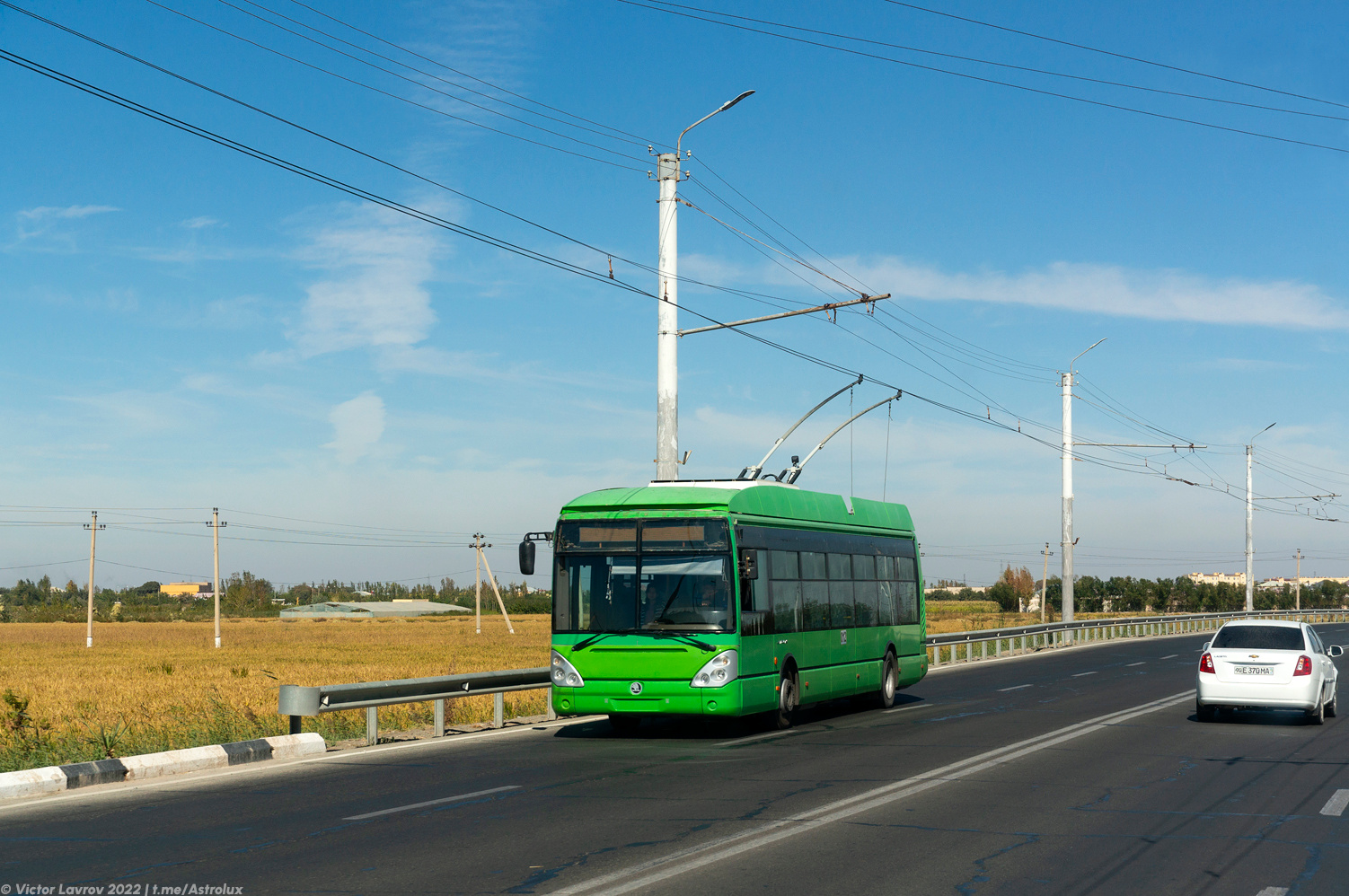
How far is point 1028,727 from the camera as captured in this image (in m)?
17.7

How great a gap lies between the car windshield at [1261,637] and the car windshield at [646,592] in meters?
7.60

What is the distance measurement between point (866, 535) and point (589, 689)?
7152mm

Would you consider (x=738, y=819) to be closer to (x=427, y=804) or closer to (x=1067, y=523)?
(x=427, y=804)

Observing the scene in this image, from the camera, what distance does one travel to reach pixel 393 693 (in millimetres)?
15820

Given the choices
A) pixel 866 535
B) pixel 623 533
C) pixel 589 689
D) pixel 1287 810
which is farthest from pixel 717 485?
pixel 1287 810

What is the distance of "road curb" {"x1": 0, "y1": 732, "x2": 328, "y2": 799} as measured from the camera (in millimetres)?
11070

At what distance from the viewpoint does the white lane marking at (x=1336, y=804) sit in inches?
410

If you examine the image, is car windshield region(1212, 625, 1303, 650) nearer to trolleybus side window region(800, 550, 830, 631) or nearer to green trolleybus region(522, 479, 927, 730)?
trolleybus side window region(800, 550, 830, 631)

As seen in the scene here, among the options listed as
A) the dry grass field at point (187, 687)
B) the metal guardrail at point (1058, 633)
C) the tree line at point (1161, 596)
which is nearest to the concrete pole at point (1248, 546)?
the metal guardrail at point (1058, 633)

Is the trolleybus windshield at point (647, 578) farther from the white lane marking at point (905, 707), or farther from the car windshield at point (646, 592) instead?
the white lane marking at point (905, 707)

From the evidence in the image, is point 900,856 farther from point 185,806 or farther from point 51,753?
point 51,753

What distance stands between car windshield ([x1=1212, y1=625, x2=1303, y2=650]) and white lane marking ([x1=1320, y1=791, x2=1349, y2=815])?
23.0 feet

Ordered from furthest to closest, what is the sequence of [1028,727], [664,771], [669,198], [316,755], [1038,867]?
[669,198] → [1028,727] → [316,755] → [664,771] → [1038,867]

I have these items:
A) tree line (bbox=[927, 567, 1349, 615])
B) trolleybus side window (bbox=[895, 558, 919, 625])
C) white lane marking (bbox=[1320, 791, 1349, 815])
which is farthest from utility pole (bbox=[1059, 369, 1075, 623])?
tree line (bbox=[927, 567, 1349, 615])
